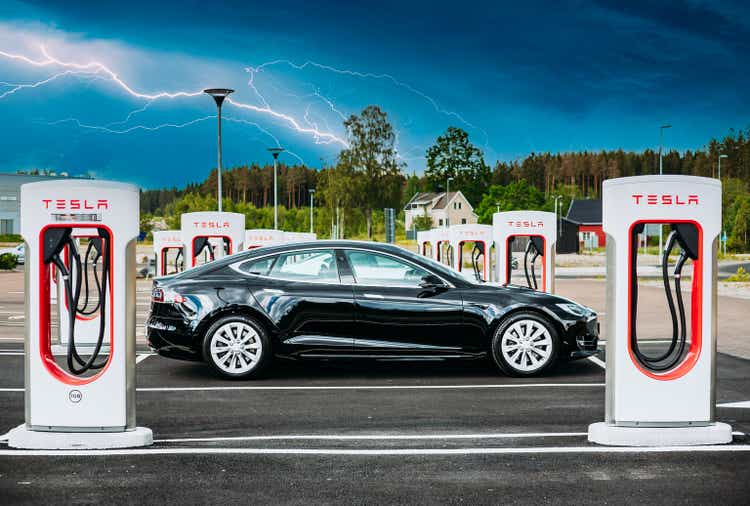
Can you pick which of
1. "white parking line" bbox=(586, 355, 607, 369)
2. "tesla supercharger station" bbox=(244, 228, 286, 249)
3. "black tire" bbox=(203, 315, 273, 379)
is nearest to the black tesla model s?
"black tire" bbox=(203, 315, 273, 379)

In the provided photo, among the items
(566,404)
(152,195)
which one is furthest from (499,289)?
(152,195)

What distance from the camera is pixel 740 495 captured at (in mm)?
4566

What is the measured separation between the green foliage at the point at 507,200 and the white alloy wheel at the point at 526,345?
8459 centimetres

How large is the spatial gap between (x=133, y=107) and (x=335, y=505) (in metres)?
44.5

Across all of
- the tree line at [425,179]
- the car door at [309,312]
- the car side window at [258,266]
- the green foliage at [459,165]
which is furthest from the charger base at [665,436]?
the green foliage at [459,165]

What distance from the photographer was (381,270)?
Result: 8.84m

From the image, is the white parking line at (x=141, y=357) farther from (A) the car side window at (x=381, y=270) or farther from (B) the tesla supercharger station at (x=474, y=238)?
(B) the tesla supercharger station at (x=474, y=238)

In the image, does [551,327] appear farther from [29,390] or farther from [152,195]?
[152,195]

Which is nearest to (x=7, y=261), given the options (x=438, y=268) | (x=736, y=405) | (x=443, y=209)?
(x=438, y=268)

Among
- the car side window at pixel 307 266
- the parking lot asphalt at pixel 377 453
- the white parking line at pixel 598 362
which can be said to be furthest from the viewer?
the white parking line at pixel 598 362

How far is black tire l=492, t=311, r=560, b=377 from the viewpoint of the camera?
28.3 ft

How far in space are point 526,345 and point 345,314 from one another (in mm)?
1819

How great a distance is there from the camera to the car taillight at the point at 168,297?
8.59 meters

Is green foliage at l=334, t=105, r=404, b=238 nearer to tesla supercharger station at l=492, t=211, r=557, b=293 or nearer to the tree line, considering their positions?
the tree line
